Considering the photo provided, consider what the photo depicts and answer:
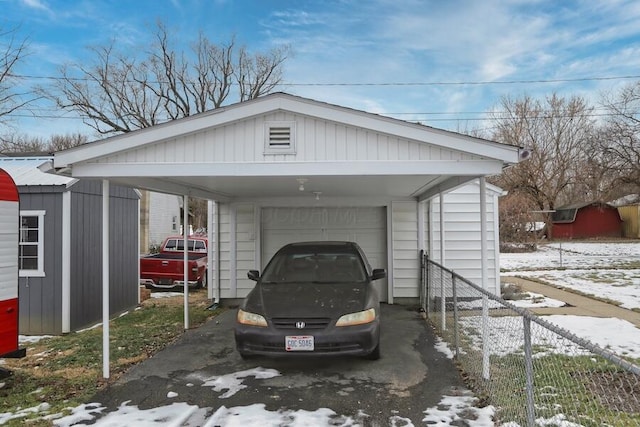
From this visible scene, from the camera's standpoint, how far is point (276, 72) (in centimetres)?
3138

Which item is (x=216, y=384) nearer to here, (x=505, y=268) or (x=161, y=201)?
(x=505, y=268)

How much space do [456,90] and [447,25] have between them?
30.7ft

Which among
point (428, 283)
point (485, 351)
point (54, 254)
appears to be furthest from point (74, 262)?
point (485, 351)

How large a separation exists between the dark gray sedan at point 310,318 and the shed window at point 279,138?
1.76 m

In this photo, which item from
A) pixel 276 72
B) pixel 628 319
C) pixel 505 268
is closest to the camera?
pixel 628 319

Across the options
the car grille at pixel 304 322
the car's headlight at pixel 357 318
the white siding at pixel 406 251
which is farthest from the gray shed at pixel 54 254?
the white siding at pixel 406 251

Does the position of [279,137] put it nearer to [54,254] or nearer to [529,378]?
[529,378]

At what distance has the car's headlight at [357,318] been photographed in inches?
190

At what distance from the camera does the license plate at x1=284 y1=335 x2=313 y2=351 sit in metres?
4.72

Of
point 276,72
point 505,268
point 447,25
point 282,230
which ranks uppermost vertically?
point 276,72

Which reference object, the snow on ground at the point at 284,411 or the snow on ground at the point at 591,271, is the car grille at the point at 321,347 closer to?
the snow on ground at the point at 284,411

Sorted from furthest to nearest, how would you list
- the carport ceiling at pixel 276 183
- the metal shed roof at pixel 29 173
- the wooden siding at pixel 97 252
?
the wooden siding at pixel 97 252 < the metal shed roof at pixel 29 173 < the carport ceiling at pixel 276 183

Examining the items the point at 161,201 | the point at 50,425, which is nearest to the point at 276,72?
the point at 161,201

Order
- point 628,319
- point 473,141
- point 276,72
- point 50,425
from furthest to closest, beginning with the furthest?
1. point 276,72
2. point 628,319
3. point 473,141
4. point 50,425
